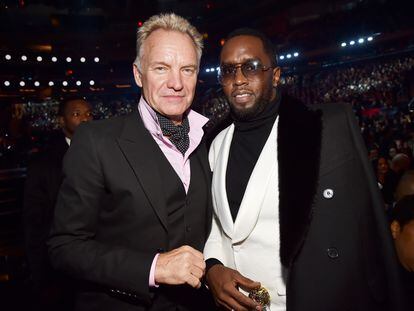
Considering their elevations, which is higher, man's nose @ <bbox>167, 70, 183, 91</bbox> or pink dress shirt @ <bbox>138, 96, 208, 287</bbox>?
man's nose @ <bbox>167, 70, 183, 91</bbox>

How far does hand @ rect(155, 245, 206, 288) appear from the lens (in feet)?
4.31

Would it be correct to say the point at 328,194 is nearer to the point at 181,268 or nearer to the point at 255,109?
the point at 255,109

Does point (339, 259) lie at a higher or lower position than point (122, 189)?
lower

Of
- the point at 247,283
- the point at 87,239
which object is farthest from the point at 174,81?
the point at 247,283

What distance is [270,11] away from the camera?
1655cm

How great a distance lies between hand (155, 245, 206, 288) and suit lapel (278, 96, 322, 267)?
437mm

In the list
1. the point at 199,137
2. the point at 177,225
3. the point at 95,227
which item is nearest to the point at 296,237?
the point at 177,225

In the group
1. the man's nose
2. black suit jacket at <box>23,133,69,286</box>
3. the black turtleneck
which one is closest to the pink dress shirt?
the man's nose

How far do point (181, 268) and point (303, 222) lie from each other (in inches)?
22.9

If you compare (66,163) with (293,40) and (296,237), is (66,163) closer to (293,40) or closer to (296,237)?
(296,237)

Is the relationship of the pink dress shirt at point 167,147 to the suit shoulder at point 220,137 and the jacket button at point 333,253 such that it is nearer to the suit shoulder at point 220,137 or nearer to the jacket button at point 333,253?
the suit shoulder at point 220,137

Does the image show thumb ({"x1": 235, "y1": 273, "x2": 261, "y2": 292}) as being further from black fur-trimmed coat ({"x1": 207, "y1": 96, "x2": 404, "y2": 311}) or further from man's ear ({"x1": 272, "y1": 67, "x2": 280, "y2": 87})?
man's ear ({"x1": 272, "y1": 67, "x2": 280, "y2": 87})

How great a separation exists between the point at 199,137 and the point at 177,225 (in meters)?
0.53

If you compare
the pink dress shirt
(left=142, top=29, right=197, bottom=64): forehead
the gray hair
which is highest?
the gray hair
